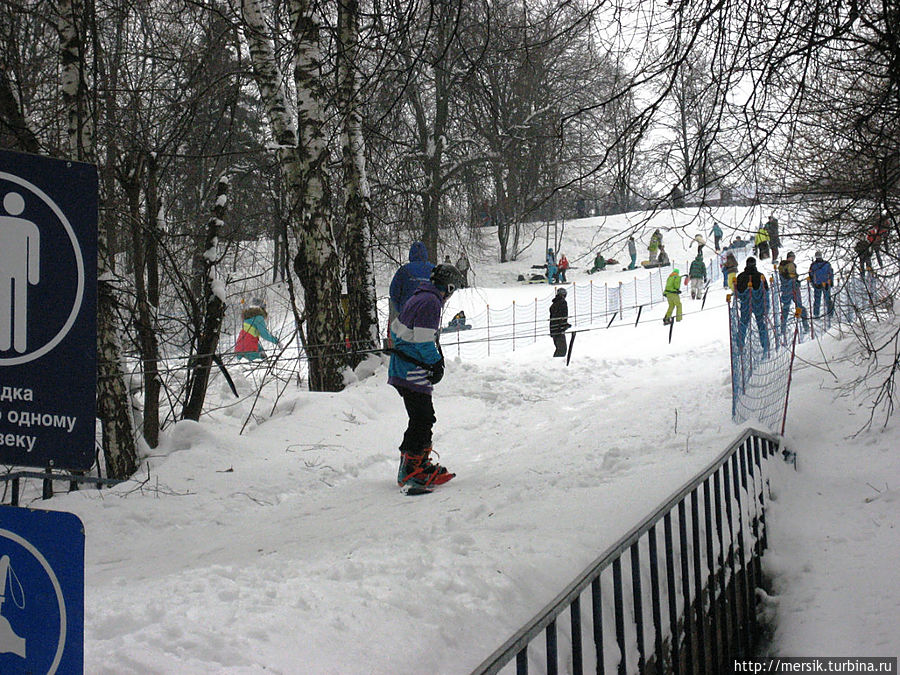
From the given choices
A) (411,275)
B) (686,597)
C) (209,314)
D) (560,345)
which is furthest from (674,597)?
(560,345)

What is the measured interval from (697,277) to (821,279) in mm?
15388

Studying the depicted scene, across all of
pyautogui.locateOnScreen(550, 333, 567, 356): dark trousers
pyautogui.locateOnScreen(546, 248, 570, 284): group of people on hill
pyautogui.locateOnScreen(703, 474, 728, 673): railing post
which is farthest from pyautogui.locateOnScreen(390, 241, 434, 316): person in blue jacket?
pyautogui.locateOnScreen(546, 248, 570, 284): group of people on hill

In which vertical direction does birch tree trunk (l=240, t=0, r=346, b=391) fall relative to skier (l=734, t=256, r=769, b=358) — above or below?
above

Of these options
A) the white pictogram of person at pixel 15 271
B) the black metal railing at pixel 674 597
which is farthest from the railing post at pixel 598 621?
the white pictogram of person at pixel 15 271

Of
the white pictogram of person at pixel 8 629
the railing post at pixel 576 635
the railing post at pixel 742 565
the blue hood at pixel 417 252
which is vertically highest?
the blue hood at pixel 417 252

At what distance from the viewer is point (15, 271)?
6.08ft

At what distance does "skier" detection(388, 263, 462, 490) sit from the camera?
6.43 m

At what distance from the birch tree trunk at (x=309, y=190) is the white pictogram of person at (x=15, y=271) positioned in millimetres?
7719

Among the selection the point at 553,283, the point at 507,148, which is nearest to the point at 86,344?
the point at 507,148

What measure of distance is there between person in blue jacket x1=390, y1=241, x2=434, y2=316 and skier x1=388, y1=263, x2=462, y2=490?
2.48m

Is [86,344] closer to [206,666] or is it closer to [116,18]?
[206,666]

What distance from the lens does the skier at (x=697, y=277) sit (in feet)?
85.5

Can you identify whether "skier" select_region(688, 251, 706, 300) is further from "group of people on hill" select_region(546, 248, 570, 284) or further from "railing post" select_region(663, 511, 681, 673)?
"railing post" select_region(663, 511, 681, 673)

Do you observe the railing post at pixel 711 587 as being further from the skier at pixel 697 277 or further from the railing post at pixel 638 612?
the skier at pixel 697 277
